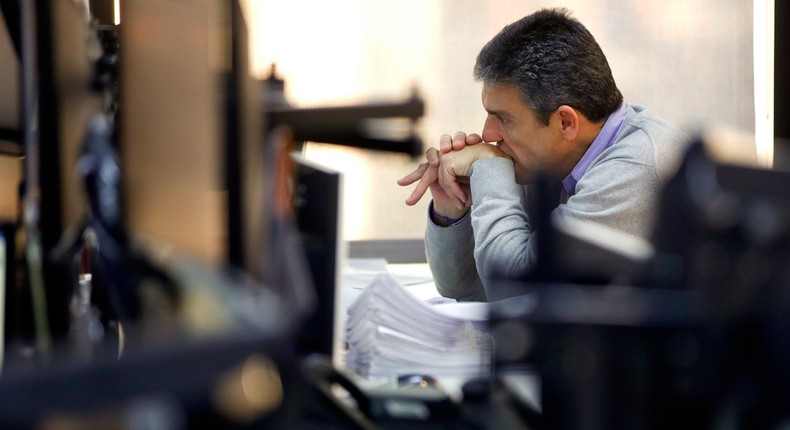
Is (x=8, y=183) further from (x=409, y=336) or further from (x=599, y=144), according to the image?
(x=599, y=144)

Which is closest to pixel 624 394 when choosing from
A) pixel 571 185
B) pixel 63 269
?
pixel 63 269

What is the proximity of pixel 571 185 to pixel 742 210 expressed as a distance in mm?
1762

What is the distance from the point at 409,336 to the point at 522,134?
1.11 meters

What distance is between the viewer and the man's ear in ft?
6.94

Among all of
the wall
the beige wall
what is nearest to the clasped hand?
the wall

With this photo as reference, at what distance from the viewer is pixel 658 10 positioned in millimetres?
3260

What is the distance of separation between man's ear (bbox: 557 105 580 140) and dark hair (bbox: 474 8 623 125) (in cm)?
2

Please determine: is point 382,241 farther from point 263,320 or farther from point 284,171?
point 263,320

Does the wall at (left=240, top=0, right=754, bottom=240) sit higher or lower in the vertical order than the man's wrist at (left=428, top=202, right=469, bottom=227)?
higher

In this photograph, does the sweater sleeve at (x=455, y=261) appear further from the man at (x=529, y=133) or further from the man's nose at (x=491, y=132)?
the man's nose at (x=491, y=132)

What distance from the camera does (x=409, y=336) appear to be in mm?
1129

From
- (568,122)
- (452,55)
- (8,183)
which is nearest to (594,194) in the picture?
(568,122)

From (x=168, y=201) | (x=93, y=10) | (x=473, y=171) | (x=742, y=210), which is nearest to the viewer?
(x=742, y=210)

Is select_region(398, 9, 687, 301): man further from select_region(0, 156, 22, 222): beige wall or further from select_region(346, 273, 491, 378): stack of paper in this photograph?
select_region(0, 156, 22, 222): beige wall
